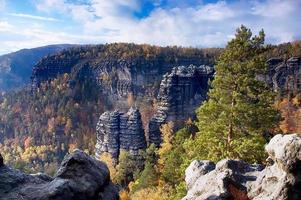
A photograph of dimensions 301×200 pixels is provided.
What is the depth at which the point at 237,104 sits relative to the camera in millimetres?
31156

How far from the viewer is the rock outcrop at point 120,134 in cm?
10569

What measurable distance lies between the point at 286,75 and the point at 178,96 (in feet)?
171

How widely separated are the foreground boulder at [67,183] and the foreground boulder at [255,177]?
4.15 metres

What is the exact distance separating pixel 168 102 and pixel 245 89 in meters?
89.3

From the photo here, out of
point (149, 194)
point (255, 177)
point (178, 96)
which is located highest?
point (255, 177)

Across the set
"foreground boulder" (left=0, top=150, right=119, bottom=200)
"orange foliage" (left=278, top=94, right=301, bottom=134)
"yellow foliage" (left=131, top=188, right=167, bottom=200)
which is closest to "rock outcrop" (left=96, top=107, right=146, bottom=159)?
"orange foliage" (left=278, top=94, right=301, bottom=134)

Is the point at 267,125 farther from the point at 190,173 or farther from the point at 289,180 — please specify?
the point at 289,180

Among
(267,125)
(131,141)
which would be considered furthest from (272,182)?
(131,141)

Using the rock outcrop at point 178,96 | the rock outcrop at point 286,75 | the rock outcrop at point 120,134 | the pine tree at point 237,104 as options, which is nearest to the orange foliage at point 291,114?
the rock outcrop at point 286,75

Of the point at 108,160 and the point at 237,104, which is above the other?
the point at 237,104

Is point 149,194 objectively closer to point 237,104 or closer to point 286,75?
point 237,104

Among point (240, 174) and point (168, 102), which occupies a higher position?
point (240, 174)

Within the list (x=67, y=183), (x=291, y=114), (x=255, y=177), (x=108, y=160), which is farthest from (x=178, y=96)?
(x=67, y=183)

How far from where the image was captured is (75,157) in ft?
58.5
